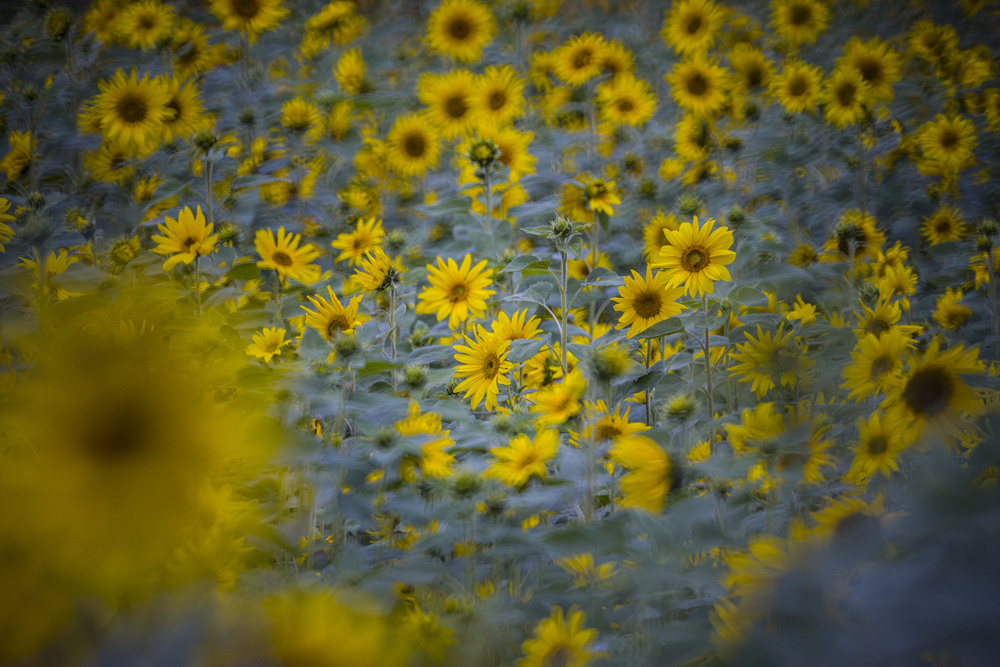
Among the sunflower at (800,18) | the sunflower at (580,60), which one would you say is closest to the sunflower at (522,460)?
the sunflower at (580,60)

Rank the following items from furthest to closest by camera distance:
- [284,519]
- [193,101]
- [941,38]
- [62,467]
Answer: [941,38], [193,101], [284,519], [62,467]

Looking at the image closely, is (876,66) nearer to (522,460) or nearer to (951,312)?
(951,312)

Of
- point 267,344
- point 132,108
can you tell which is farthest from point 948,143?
point 132,108

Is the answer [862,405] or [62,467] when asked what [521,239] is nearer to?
[862,405]

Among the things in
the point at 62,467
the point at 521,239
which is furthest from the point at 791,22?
the point at 62,467

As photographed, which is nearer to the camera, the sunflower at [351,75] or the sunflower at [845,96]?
the sunflower at [845,96]

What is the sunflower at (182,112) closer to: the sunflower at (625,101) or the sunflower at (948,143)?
the sunflower at (625,101)
